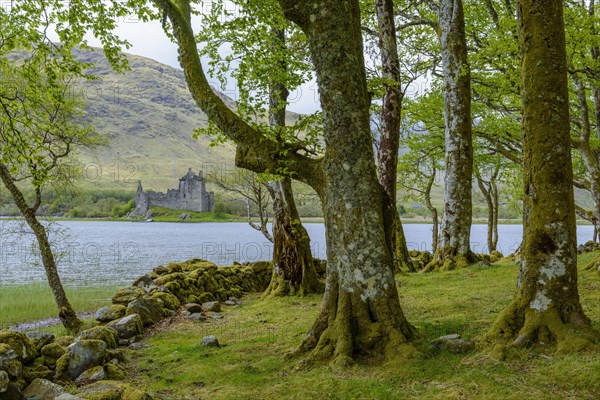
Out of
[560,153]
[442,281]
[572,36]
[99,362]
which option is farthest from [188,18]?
[572,36]

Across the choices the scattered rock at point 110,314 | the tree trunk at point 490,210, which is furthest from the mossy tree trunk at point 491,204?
the scattered rock at point 110,314

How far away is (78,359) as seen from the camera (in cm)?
682

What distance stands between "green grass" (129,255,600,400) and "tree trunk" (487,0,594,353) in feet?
1.58

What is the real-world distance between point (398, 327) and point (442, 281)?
246 inches

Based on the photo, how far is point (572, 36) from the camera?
479 inches

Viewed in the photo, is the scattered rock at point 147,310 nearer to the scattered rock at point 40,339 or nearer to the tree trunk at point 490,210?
the scattered rock at point 40,339

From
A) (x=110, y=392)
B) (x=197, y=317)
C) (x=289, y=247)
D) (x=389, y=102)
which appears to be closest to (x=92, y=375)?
(x=110, y=392)

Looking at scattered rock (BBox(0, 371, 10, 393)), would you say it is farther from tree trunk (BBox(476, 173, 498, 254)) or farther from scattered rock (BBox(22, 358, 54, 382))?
tree trunk (BBox(476, 173, 498, 254))

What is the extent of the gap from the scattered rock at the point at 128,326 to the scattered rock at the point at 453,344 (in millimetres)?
6847

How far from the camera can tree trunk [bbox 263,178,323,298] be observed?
45.2 feet

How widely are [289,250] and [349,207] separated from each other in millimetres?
8506

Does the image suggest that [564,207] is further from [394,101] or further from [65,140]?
[65,140]

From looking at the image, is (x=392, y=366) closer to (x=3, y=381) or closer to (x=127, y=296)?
(x=3, y=381)

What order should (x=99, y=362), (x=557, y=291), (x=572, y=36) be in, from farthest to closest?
(x=572, y=36), (x=99, y=362), (x=557, y=291)
